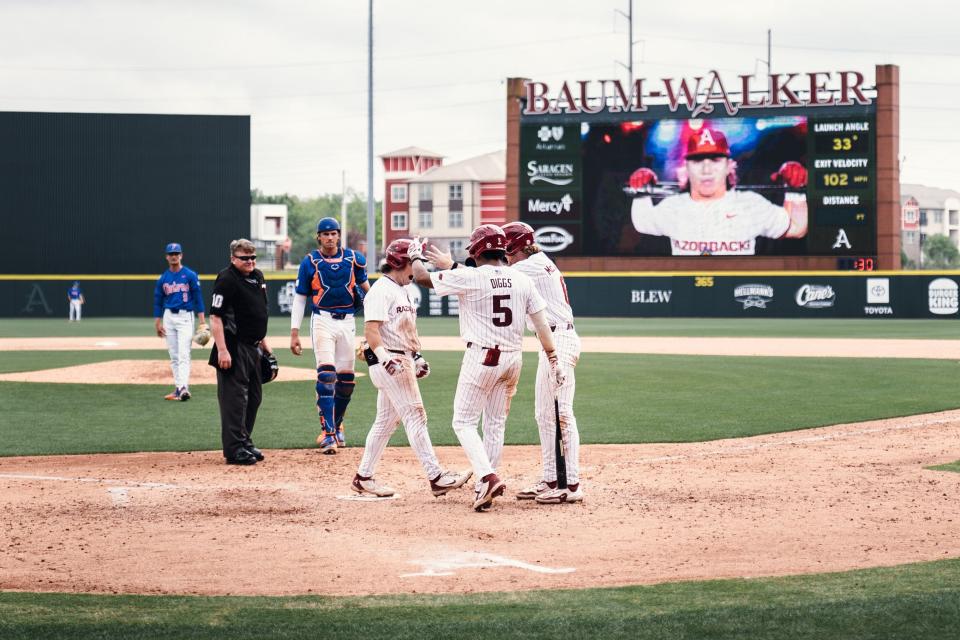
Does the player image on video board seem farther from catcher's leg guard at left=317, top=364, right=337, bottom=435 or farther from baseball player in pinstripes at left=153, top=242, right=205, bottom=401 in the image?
catcher's leg guard at left=317, top=364, right=337, bottom=435

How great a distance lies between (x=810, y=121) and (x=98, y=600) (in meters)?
38.4

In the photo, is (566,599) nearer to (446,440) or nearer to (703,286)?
(446,440)

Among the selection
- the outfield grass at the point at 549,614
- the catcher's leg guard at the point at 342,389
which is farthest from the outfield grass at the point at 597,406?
the outfield grass at the point at 549,614

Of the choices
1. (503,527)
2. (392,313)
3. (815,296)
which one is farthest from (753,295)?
(503,527)

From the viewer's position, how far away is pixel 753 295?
139 feet

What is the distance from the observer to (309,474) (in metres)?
9.71

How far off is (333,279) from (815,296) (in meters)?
33.4

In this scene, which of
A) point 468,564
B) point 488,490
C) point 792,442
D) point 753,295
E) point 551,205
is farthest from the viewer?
point 551,205

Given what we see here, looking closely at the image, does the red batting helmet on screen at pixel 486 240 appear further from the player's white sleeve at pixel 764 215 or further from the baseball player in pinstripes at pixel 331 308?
the player's white sleeve at pixel 764 215

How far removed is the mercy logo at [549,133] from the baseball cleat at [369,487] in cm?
3473

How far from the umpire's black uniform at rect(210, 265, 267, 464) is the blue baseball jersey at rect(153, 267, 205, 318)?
5007 mm

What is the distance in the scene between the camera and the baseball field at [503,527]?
509 cm

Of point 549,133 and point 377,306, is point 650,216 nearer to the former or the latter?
point 549,133

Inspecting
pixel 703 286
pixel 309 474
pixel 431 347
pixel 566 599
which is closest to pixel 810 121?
pixel 703 286
